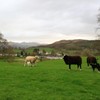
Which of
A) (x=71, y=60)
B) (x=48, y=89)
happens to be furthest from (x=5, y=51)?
(x=48, y=89)

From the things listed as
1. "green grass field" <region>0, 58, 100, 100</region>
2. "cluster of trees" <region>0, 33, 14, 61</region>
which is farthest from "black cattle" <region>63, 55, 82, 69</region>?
"cluster of trees" <region>0, 33, 14, 61</region>

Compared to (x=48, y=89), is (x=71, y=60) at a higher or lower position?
higher

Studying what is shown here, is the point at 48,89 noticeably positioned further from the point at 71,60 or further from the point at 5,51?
the point at 5,51

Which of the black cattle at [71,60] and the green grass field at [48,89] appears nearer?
the green grass field at [48,89]

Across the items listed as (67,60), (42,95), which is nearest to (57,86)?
(42,95)

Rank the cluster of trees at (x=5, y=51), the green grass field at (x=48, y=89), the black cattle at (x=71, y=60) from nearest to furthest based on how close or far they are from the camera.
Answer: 1. the green grass field at (x=48, y=89)
2. the black cattle at (x=71, y=60)
3. the cluster of trees at (x=5, y=51)

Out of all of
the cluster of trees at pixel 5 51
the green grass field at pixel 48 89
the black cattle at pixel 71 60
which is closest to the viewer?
the green grass field at pixel 48 89

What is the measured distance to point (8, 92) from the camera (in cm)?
1712

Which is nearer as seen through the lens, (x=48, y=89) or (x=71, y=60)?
(x=48, y=89)

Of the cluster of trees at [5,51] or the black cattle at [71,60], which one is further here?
the cluster of trees at [5,51]

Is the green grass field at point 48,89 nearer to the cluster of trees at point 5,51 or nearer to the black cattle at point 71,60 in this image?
the black cattle at point 71,60

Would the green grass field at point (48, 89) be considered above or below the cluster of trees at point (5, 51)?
below

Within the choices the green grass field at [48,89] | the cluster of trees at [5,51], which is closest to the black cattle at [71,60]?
the green grass field at [48,89]

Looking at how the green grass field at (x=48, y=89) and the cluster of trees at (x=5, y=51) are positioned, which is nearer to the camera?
the green grass field at (x=48, y=89)
